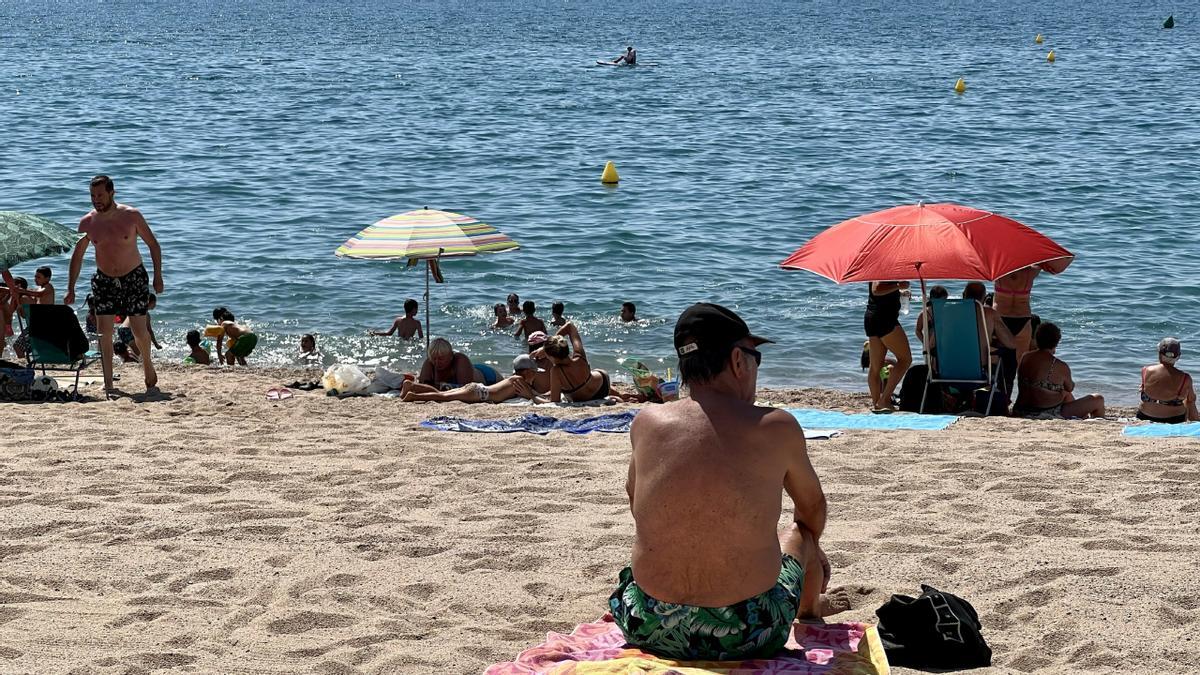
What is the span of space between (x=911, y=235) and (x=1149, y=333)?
5919mm

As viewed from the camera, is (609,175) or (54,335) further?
(609,175)

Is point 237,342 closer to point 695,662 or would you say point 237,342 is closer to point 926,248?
point 926,248

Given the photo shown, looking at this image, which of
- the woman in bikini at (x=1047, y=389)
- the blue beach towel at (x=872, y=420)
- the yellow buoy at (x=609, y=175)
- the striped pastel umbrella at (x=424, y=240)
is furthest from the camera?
the yellow buoy at (x=609, y=175)

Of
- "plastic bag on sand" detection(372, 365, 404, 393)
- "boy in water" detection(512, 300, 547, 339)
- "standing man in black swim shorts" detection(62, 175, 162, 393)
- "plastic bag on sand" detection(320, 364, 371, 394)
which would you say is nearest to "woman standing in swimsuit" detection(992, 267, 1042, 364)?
"plastic bag on sand" detection(372, 365, 404, 393)

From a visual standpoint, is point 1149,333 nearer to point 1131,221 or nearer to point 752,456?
point 1131,221

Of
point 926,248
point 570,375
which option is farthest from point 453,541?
point 570,375

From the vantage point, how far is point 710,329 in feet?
11.8

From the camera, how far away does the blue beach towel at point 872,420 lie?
26.7ft

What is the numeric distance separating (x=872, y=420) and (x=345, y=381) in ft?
12.2

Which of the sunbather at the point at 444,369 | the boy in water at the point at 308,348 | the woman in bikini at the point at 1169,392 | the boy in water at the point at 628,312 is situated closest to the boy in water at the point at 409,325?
the boy in water at the point at 308,348

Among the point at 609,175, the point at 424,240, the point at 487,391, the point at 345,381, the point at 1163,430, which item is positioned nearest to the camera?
the point at 1163,430

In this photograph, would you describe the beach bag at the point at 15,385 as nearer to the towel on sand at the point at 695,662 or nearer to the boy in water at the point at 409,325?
the boy in water at the point at 409,325

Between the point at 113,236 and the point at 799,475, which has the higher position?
the point at 113,236

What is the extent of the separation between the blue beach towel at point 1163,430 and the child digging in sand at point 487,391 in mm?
3973
